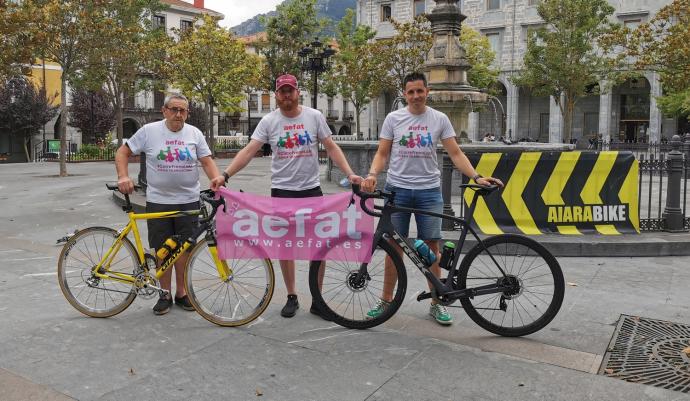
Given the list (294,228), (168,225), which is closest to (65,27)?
(168,225)

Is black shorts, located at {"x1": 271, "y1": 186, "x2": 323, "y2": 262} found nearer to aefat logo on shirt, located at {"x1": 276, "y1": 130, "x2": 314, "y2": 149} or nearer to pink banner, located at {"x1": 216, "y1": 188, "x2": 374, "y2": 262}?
pink banner, located at {"x1": 216, "y1": 188, "x2": 374, "y2": 262}

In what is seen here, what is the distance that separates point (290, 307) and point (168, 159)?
158 centimetres

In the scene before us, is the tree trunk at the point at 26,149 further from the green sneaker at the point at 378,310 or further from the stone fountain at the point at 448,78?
the green sneaker at the point at 378,310

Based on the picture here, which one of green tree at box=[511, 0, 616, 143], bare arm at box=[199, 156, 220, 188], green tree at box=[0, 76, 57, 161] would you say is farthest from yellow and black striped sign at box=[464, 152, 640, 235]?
green tree at box=[0, 76, 57, 161]

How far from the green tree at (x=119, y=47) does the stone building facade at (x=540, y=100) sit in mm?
20577

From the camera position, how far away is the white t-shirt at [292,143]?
5.02 m

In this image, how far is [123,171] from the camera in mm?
5055

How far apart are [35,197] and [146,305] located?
11235mm

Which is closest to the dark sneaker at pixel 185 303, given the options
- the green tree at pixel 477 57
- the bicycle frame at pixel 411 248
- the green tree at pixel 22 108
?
the bicycle frame at pixel 411 248

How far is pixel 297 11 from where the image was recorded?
3947 cm

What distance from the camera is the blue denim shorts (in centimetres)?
494

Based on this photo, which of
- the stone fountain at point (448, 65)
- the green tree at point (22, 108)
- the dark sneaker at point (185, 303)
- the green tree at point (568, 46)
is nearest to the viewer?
the dark sneaker at point (185, 303)

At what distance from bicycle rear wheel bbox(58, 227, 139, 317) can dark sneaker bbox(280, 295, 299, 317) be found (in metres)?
1.24

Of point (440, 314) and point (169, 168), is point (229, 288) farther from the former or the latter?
point (440, 314)
